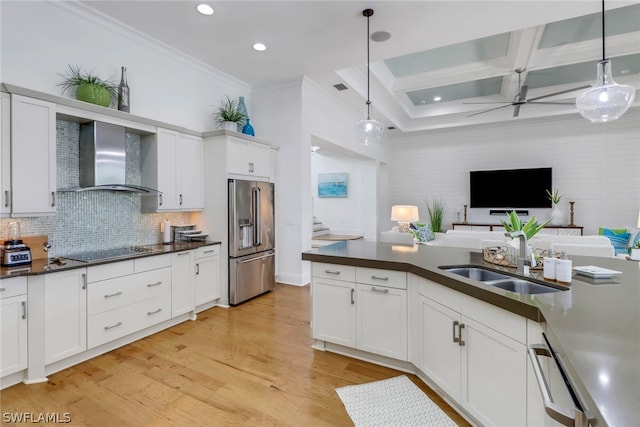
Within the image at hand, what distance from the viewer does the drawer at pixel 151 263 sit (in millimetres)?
3000

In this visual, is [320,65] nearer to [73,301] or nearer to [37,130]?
[37,130]

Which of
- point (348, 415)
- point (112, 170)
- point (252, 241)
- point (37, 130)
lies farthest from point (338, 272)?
point (37, 130)

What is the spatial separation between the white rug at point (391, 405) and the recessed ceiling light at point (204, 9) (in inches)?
146

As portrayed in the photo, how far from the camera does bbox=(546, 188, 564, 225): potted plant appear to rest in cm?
692

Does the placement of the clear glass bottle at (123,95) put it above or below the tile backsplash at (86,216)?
above

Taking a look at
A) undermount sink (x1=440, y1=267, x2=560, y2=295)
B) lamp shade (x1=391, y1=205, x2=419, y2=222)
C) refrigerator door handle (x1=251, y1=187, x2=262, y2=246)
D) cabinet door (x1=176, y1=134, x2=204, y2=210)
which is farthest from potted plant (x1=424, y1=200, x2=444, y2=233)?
undermount sink (x1=440, y1=267, x2=560, y2=295)

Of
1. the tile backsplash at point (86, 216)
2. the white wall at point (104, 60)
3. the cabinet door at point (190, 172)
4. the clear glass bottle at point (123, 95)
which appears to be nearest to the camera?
the white wall at point (104, 60)

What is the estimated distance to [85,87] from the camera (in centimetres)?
295

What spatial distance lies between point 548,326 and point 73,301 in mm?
3154

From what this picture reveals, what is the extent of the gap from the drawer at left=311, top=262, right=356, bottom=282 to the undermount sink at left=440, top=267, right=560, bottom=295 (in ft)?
2.47

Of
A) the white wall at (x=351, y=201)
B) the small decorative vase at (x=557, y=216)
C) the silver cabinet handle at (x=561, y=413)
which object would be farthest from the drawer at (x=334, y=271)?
the small decorative vase at (x=557, y=216)

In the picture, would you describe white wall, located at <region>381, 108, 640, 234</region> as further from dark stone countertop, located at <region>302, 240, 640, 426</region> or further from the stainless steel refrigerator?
dark stone countertop, located at <region>302, 240, 640, 426</region>

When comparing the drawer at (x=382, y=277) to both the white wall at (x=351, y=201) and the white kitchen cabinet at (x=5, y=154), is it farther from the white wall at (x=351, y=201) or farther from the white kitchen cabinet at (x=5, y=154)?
the white wall at (x=351, y=201)

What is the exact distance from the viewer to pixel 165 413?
1.96 m
